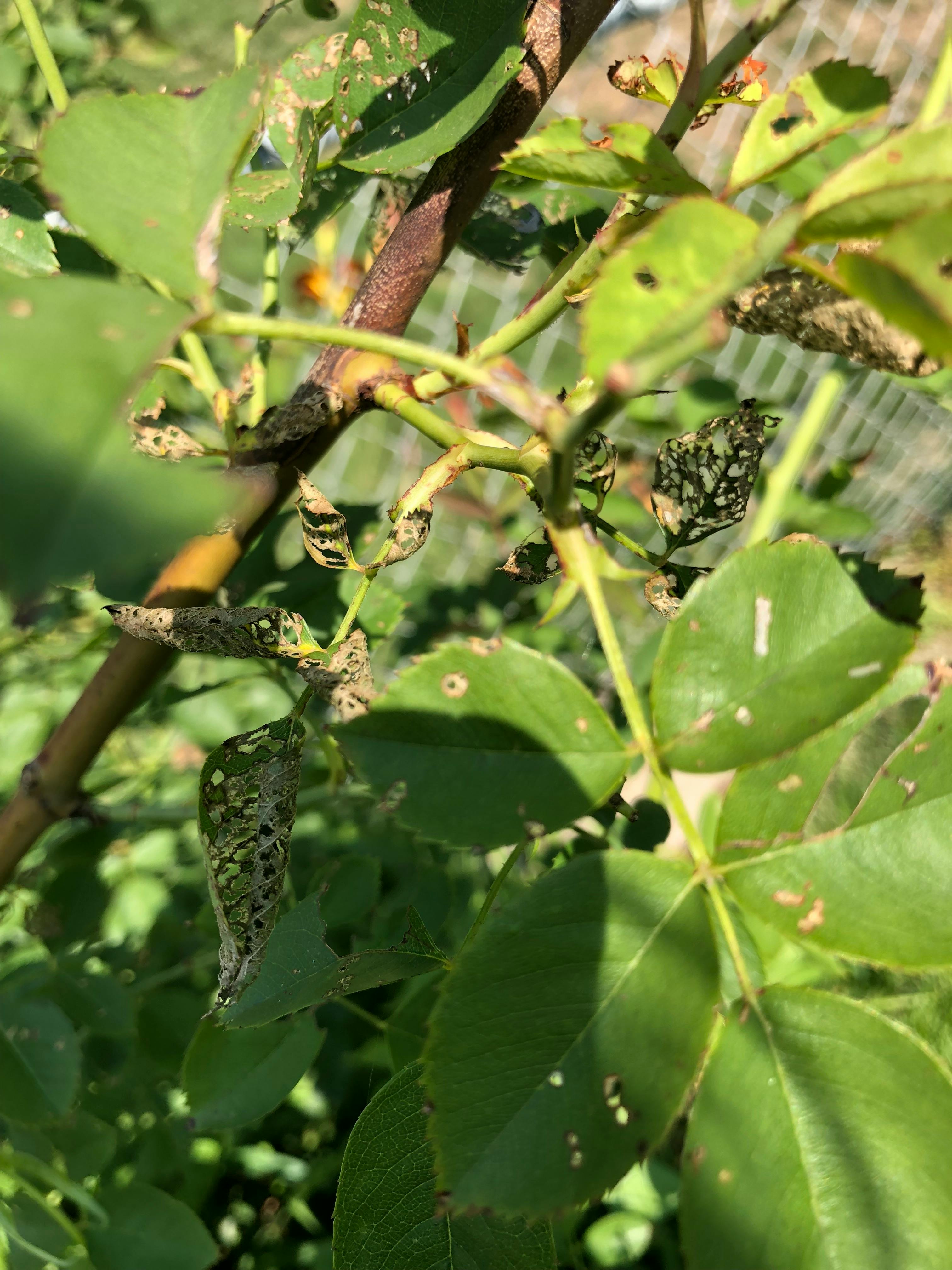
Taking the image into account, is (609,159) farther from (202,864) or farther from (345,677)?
(202,864)

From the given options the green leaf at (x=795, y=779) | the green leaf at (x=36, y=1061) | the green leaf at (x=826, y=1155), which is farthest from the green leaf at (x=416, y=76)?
the green leaf at (x=36, y=1061)

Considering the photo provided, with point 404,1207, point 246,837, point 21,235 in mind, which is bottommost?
point 404,1207

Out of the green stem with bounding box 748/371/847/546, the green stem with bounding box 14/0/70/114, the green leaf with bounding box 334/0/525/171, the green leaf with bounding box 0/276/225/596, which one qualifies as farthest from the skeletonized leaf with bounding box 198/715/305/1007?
the green stem with bounding box 748/371/847/546

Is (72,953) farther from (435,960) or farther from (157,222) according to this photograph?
(157,222)

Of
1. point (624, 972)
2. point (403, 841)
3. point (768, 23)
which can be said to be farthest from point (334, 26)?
point (624, 972)

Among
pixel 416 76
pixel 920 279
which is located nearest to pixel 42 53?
pixel 416 76

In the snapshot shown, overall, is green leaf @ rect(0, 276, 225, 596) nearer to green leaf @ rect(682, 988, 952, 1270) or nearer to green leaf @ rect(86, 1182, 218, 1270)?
green leaf @ rect(682, 988, 952, 1270)

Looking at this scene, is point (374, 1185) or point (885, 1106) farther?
point (374, 1185)
